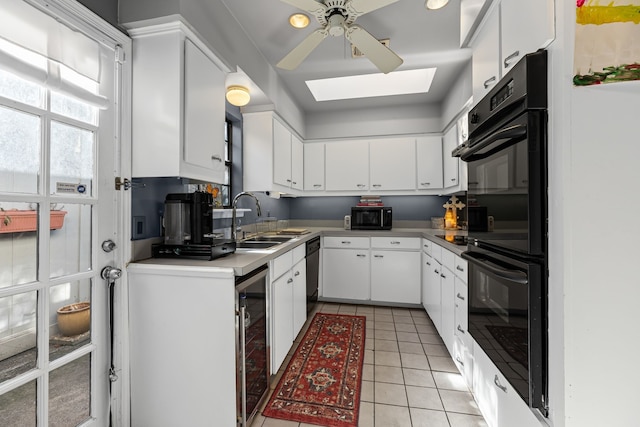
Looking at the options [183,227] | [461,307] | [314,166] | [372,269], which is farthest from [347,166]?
[183,227]

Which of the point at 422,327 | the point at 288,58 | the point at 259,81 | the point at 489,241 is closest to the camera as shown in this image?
the point at 489,241

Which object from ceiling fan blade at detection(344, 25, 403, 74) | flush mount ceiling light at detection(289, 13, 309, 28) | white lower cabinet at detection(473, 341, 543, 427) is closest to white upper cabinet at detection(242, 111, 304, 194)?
flush mount ceiling light at detection(289, 13, 309, 28)

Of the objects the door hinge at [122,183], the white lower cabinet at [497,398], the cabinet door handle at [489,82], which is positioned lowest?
the white lower cabinet at [497,398]

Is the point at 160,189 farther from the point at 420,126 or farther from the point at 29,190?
the point at 420,126

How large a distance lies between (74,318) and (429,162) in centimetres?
364

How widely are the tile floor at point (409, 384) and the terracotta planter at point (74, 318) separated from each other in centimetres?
104

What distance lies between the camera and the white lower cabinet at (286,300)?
1.90m

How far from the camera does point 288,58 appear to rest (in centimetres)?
188

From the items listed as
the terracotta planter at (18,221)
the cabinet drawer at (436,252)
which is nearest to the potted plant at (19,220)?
the terracotta planter at (18,221)

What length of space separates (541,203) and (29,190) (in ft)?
6.21

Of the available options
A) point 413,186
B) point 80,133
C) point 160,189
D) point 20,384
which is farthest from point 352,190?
point 20,384

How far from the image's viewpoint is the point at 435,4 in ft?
6.32

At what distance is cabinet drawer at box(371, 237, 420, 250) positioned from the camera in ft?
10.9

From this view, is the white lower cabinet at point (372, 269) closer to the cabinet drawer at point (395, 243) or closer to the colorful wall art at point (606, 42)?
the cabinet drawer at point (395, 243)
